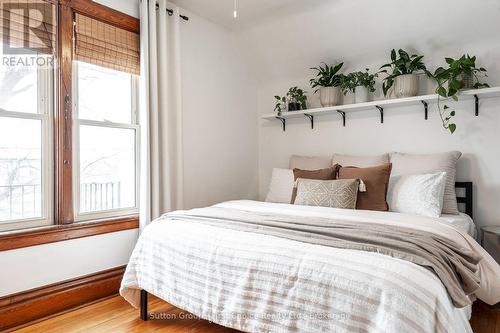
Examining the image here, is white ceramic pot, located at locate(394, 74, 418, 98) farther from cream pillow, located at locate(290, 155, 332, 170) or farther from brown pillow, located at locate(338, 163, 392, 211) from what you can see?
cream pillow, located at locate(290, 155, 332, 170)

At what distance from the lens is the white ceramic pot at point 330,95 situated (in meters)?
3.38

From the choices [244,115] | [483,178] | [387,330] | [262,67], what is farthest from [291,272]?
[262,67]

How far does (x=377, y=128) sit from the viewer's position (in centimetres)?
328

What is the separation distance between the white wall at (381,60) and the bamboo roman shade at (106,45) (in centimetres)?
139

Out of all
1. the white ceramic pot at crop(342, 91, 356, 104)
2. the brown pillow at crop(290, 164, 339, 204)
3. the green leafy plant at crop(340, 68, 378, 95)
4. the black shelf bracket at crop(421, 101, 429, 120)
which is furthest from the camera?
the white ceramic pot at crop(342, 91, 356, 104)

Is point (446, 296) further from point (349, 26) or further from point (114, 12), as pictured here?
point (114, 12)

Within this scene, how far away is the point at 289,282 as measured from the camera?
4.73 ft

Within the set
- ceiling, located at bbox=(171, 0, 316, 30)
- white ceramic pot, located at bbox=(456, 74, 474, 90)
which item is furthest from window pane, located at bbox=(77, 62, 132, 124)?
white ceramic pot, located at bbox=(456, 74, 474, 90)

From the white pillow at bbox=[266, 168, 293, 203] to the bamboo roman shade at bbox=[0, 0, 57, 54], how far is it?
2.17 metres

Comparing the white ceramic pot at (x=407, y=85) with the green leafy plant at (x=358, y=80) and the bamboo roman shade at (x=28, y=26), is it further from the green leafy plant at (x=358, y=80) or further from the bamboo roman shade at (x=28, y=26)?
the bamboo roman shade at (x=28, y=26)

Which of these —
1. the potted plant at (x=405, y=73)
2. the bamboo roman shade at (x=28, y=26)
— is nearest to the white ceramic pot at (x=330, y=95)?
the potted plant at (x=405, y=73)

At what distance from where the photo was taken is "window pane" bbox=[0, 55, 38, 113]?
7.22ft

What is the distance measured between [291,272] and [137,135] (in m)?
2.03

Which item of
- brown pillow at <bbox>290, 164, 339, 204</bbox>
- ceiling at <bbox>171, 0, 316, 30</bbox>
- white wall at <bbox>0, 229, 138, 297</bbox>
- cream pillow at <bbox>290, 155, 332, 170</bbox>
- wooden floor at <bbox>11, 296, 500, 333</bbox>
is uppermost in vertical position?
ceiling at <bbox>171, 0, 316, 30</bbox>
